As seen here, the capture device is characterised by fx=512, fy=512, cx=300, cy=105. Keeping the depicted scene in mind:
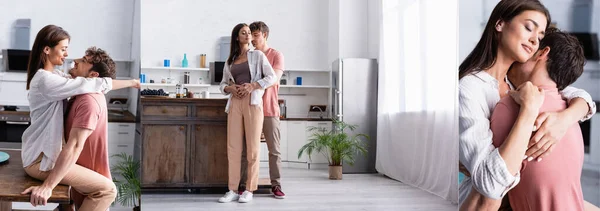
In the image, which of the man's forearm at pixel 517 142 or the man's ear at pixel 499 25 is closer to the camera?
the man's forearm at pixel 517 142

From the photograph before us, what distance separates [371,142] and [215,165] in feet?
1.87

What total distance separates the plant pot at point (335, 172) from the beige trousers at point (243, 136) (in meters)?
0.26

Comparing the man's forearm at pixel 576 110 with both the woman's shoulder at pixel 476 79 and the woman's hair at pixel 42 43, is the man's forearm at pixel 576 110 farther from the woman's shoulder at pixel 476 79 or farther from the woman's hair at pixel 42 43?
the woman's hair at pixel 42 43

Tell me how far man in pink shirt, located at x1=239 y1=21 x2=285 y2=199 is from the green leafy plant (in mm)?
100

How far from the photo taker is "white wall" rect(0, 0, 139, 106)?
1562mm

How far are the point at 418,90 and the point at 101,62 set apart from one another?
3.62ft

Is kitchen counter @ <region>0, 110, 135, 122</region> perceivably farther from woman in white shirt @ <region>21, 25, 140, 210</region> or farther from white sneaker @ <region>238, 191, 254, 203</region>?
white sneaker @ <region>238, 191, 254, 203</region>

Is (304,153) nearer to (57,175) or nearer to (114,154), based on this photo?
(114,154)

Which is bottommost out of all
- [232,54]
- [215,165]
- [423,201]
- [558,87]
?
[423,201]

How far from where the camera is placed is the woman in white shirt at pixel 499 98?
45.2 inches

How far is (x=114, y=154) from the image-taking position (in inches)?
63.3

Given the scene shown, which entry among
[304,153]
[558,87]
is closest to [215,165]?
[304,153]

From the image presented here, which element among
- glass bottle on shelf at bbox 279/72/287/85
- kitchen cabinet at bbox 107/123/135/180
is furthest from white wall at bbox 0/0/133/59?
glass bottle on shelf at bbox 279/72/287/85

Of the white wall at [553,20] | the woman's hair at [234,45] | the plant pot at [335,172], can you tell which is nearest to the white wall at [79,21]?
the woman's hair at [234,45]
